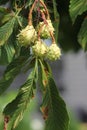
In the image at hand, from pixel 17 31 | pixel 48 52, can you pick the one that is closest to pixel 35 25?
pixel 17 31

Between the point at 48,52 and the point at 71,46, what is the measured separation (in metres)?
1.04

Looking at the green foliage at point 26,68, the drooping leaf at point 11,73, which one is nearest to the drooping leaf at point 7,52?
the green foliage at point 26,68

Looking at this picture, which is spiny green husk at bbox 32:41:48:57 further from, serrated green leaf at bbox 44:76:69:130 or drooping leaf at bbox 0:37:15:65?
drooping leaf at bbox 0:37:15:65

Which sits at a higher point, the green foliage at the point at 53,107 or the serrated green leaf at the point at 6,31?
the serrated green leaf at the point at 6,31

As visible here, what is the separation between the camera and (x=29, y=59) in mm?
1195

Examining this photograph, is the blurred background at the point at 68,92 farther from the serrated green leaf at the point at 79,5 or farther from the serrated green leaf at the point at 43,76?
the serrated green leaf at the point at 43,76

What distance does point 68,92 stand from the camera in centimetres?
682

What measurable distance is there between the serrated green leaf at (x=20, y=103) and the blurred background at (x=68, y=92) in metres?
1.39

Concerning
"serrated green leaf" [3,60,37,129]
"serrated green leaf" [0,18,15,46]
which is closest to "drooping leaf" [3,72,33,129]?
"serrated green leaf" [3,60,37,129]

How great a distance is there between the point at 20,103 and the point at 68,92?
5720mm

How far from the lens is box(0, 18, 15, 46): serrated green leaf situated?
48.1 inches

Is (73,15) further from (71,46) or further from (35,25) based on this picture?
(71,46)

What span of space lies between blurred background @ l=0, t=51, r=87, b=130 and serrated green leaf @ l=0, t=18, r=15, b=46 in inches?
51.0

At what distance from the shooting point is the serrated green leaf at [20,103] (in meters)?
1.12
